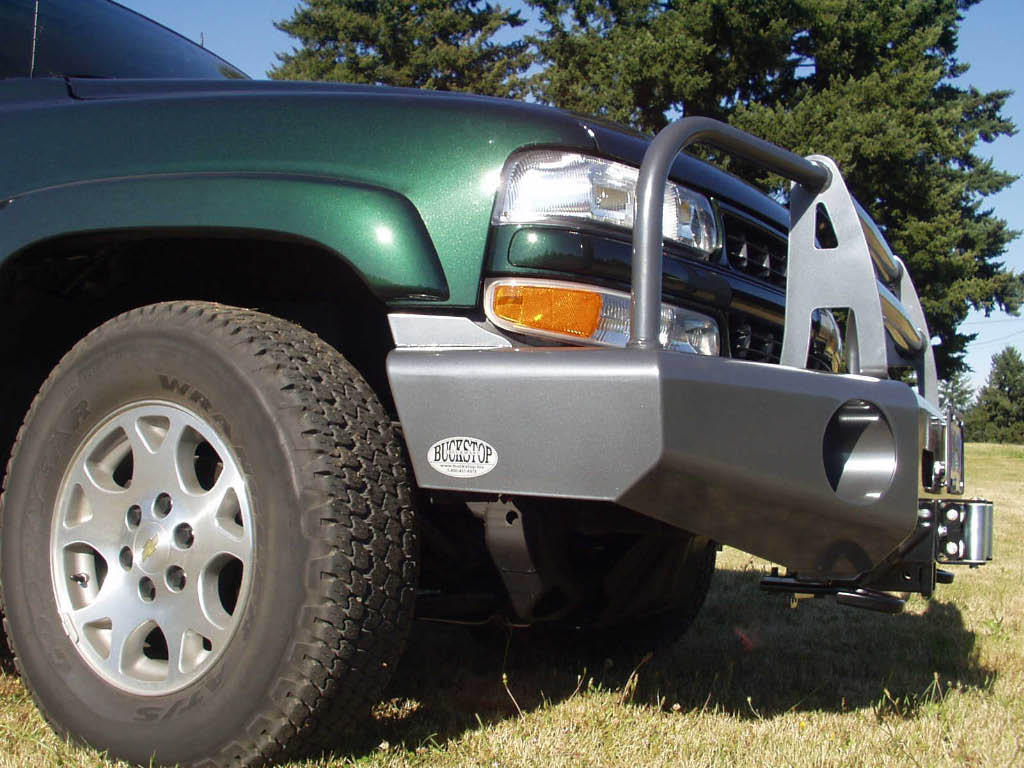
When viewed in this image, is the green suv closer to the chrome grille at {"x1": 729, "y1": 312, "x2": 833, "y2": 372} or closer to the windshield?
the chrome grille at {"x1": 729, "y1": 312, "x2": 833, "y2": 372}

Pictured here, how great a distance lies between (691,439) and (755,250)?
3.14 ft

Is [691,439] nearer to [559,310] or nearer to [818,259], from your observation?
[559,310]

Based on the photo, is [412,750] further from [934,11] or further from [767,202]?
[934,11]

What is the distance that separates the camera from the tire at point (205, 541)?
1.73 metres

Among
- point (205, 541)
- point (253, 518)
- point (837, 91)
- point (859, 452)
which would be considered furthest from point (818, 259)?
point (837, 91)

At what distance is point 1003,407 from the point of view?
67.8m

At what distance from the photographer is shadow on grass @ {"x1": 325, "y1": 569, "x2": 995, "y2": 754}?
2459 mm

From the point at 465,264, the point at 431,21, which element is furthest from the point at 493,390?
the point at 431,21

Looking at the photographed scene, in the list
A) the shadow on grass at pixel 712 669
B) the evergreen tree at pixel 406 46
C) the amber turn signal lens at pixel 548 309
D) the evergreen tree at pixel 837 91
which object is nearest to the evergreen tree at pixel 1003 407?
the evergreen tree at pixel 837 91

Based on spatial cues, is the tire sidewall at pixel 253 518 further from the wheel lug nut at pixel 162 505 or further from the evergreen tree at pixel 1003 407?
the evergreen tree at pixel 1003 407

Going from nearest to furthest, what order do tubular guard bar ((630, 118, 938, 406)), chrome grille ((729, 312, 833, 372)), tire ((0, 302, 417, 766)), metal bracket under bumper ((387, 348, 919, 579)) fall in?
metal bracket under bumper ((387, 348, 919, 579))
tire ((0, 302, 417, 766))
tubular guard bar ((630, 118, 938, 406))
chrome grille ((729, 312, 833, 372))

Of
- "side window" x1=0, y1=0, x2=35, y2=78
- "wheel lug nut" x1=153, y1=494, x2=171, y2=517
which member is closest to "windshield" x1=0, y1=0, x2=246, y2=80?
"side window" x1=0, y1=0, x2=35, y2=78

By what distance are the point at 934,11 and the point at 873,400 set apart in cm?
2724

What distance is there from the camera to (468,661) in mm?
3027
